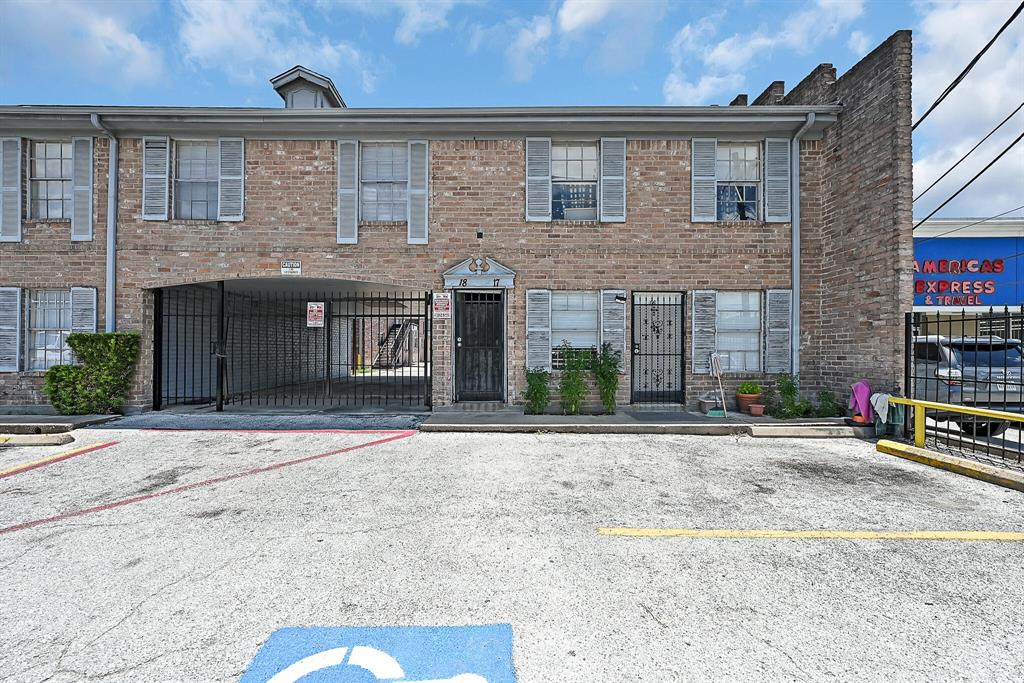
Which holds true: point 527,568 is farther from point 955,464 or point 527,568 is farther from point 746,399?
point 746,399

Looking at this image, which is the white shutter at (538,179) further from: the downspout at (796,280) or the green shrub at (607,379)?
the downspout at (796,280)

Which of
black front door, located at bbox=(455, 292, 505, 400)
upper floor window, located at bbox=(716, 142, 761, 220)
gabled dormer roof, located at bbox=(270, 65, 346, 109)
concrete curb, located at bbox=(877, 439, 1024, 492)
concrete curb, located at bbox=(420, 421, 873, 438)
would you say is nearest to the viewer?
concrete curb, located at bbox=(877, 439, 1024, 492)

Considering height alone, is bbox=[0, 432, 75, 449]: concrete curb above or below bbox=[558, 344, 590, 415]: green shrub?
below

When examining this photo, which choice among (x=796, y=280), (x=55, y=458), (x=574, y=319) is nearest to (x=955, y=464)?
(x=796, y=280)

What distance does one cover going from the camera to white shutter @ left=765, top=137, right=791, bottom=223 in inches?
382

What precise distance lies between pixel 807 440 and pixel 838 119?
21.4 feet

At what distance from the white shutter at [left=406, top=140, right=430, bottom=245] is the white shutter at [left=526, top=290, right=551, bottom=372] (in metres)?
2.57

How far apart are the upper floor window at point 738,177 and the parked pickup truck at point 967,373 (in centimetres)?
399

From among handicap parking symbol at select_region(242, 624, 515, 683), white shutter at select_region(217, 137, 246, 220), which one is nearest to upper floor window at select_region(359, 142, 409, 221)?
white shutter at select_region(217, 137, 246, 220)

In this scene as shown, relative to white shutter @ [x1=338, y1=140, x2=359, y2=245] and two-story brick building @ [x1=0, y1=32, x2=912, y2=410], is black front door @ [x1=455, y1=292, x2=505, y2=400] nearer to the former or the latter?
two-story brick building @ [x1=0, y1=32, x2=912, y2=410]

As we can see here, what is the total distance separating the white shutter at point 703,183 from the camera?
969cm

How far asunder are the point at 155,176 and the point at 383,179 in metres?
4.65

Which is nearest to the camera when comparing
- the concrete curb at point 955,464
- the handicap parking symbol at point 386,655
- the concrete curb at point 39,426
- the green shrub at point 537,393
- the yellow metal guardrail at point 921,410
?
the handicap parking symbol at point 386,655

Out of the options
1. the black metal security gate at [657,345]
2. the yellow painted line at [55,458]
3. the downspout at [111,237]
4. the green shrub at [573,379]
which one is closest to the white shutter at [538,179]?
the green shrub at [573,379]
